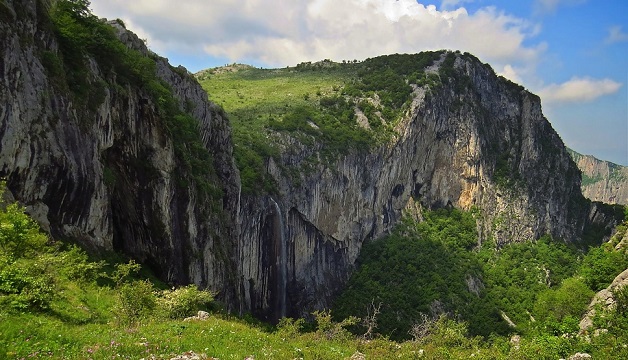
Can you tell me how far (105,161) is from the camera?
1088 inches

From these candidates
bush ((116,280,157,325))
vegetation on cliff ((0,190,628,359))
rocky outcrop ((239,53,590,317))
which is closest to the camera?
vegetation on cliff ((0,190,628,359))

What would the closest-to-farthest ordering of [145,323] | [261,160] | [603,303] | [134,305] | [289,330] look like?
[145,323] → [134,305] → [289,330] → [603,303] → [261,160]

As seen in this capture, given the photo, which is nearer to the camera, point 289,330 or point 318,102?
point 289,330

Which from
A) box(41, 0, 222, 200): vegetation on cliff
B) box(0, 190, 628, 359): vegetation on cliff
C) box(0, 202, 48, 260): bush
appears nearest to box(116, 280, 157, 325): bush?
box(0, 190, 628, 359): vegetation on cliff

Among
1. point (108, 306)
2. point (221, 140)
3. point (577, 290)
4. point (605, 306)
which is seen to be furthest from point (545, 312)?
point (108, 306)

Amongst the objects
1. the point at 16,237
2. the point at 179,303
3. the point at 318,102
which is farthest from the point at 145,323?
the point at 318,102

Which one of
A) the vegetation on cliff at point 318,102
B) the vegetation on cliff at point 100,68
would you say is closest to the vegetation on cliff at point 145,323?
the vegetation on cliff at point 100,68

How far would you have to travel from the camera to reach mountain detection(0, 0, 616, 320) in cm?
2197

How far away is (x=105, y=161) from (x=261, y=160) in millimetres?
32651

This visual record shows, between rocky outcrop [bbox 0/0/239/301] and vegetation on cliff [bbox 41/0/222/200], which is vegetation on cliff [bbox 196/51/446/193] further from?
vegetation on cliff [bbox 41/0/222/200]

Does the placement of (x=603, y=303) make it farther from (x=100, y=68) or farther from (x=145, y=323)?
(x=100, y=68)

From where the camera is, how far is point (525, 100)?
123 m

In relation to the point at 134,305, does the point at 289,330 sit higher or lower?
lower

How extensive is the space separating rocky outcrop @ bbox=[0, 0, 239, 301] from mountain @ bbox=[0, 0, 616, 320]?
0.10 m
